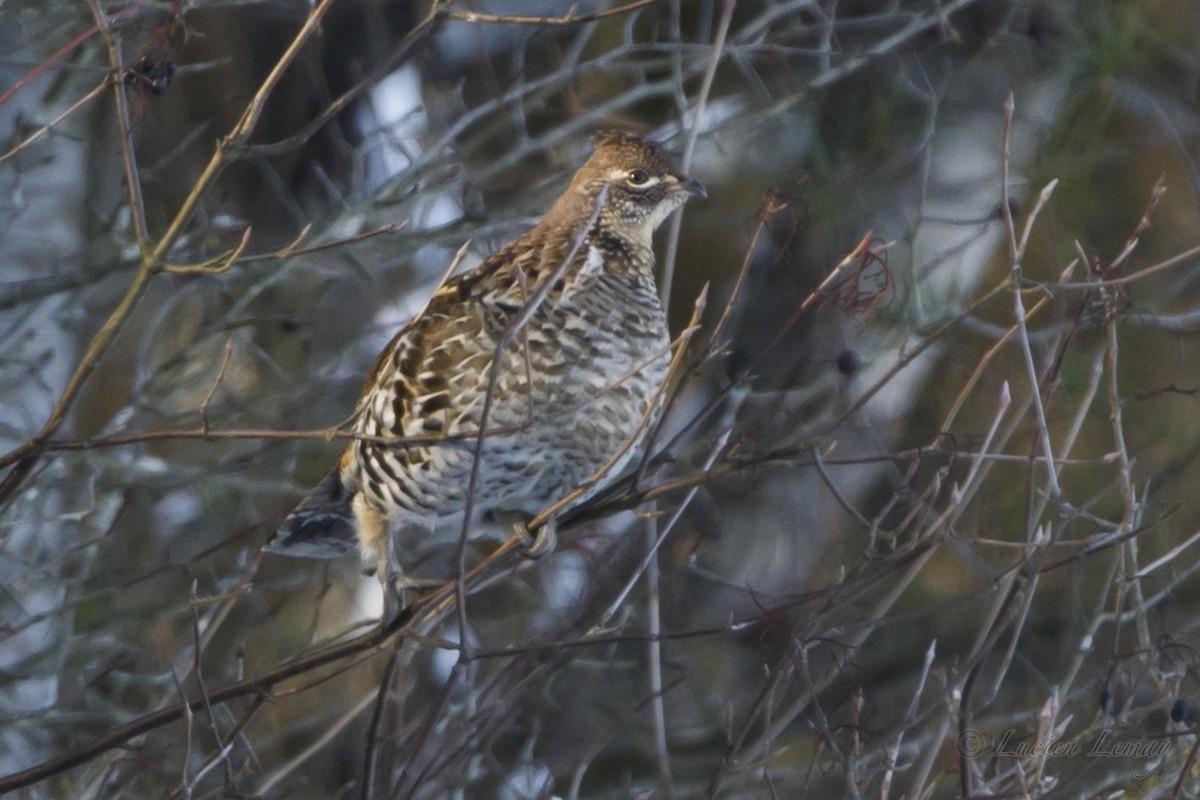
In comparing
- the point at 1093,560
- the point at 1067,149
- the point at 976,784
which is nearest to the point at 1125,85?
the point at 1067,149

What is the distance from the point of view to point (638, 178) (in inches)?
172

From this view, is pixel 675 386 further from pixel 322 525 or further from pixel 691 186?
pixel 322 525

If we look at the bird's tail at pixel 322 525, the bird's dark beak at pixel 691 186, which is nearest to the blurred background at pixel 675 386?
the bird's tail at pixel 322 525

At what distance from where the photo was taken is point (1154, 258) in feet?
25.3

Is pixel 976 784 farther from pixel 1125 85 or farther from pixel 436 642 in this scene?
pixel 1125 85

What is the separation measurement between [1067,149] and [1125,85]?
2.08ft

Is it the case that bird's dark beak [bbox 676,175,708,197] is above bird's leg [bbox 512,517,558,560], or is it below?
above

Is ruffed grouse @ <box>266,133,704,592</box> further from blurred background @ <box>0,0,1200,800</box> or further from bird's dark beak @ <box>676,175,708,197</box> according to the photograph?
blurred background @ <box>0,0,1200,800</box>

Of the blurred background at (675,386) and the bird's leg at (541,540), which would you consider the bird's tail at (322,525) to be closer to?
the blurred background at (675,386)

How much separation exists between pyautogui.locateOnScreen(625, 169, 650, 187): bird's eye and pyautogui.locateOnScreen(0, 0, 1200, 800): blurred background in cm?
48

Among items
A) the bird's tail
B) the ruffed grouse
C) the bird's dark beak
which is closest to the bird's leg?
the ruffed grouse

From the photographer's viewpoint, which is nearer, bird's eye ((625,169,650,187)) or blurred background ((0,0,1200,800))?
blurred background ((0,0,1200,800))

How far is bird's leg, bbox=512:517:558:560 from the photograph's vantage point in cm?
325

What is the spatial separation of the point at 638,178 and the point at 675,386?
78 centimetres
